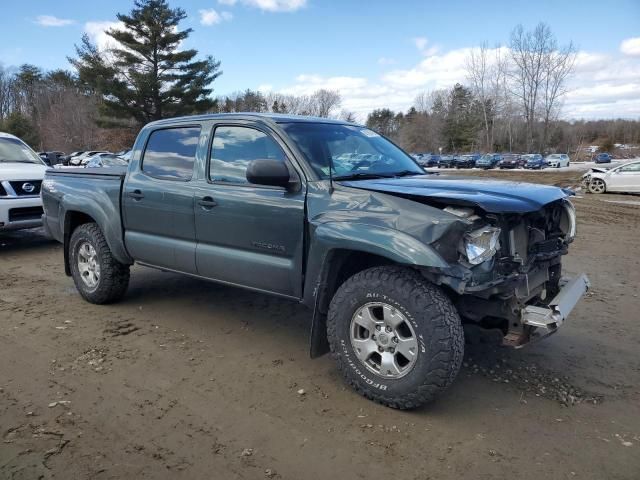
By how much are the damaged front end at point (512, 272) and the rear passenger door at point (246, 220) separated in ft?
3.77

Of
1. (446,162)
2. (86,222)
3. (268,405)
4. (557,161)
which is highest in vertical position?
(557,161)

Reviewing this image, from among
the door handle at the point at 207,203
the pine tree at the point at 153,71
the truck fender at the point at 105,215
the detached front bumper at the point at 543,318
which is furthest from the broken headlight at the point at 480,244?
the pine tree at the point at 153,71

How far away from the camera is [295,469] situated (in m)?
2.73

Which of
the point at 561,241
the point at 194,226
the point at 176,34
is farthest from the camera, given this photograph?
the point at 176,34

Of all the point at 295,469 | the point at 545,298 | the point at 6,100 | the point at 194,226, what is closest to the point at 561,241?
the point at 545,298

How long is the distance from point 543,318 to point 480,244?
0.59m

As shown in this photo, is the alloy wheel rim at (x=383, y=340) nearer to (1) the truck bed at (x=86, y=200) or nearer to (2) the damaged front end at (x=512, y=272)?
(2) the damaged front end at (x=512, y=272)

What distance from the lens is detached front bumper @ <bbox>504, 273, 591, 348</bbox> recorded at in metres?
3.13

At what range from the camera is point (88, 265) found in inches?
218

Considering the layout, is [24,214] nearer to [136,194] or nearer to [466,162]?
[136,194]

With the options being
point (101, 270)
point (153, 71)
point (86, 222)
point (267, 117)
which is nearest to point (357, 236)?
point (267, 117)

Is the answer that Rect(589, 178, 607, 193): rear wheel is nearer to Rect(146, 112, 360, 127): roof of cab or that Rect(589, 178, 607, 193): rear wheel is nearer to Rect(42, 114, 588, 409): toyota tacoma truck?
Rect(42, 114, 588, 409): toyota tacoma truck

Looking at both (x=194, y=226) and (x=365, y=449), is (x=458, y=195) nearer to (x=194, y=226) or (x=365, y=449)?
(x=365, y=449)

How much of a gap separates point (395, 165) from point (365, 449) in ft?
8.02
